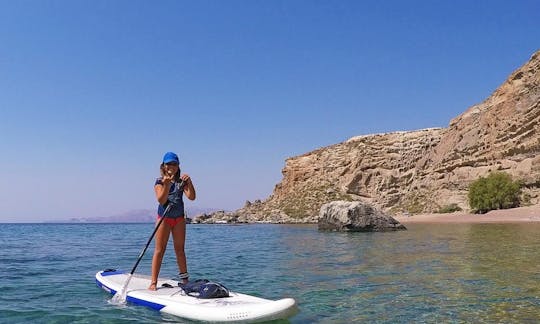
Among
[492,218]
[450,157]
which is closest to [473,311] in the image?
[492,218]

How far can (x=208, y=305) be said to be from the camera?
7668 mm

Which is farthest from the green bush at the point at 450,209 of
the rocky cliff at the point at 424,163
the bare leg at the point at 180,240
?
the bare leg at the point at 180,240

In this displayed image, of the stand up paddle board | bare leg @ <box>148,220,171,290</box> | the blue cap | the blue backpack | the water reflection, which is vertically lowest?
the water reflection

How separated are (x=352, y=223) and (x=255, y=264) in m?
22.3

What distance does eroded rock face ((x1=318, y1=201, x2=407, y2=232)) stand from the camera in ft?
121

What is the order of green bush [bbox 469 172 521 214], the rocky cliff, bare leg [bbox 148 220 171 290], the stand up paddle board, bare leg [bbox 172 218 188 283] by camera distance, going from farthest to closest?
1. the rocky cliff
2. green bush [bbox 469 172 521 214]
3. bare leg [bbox 172 218 188 283]
4. bare leg [bbox 148 220 171 290]
5. the stand up paddle board

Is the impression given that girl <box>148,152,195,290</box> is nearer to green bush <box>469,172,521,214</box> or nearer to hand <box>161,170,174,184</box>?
hand <box>161,170,174,184</box>

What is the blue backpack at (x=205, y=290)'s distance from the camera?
27.0 feet

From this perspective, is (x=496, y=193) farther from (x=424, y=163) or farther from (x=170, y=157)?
(x=170, y=157)

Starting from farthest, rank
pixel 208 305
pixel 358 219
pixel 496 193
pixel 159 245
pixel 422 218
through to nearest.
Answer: pixel 422 218
pixel 496 193
pixel 358 219
pixel 159 245
pixel 208 305

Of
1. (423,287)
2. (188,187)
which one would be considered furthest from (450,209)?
(188,187)

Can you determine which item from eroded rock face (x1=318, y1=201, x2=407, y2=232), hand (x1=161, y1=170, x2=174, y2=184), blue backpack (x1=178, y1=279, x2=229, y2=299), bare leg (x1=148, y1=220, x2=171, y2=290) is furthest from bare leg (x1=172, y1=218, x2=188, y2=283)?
eroded rock face (x1=318, y1=201, x2=407, y2=232)

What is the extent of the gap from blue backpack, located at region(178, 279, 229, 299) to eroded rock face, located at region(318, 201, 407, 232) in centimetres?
2935

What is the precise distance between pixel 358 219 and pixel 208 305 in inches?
1197
